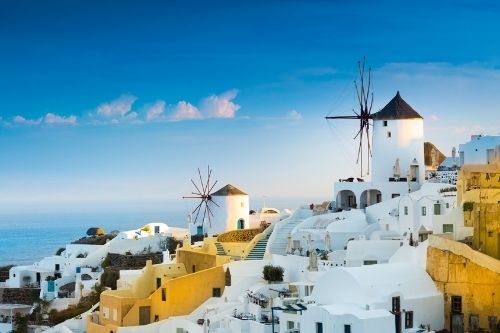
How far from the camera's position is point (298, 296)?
30188 millimetres

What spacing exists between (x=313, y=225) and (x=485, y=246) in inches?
358

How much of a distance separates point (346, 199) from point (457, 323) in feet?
43.3

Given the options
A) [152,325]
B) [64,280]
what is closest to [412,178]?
[152,325]

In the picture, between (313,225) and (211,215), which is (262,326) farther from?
(211,215)

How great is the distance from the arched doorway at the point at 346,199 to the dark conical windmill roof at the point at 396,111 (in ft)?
10.6

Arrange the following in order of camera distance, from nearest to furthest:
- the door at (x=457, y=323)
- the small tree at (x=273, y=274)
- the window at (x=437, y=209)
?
the door at (x=457, y=323), the window at (x=437, y=209), the small tree at (x=273, y=274)

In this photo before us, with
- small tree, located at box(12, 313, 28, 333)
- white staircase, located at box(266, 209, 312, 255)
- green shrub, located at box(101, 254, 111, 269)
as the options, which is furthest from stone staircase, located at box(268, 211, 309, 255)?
small tree, located at box(12, 313, 28, 333)

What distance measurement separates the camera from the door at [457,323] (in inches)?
1087

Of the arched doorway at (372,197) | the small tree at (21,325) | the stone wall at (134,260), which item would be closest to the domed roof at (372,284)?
the arched doorway at (372,197)

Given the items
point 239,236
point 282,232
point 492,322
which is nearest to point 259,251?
point 282,232

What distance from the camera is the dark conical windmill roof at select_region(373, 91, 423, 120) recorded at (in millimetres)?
39031

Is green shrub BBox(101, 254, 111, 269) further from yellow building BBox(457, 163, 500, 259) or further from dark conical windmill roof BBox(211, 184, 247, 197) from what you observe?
yellow building BBox(457, 163, 500, 259)

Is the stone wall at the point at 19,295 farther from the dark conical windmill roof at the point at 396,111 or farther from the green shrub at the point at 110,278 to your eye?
the dark conical windmill roof at the point at 396,111

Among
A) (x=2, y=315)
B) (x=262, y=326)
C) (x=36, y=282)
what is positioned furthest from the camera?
(x=36, y=282)
